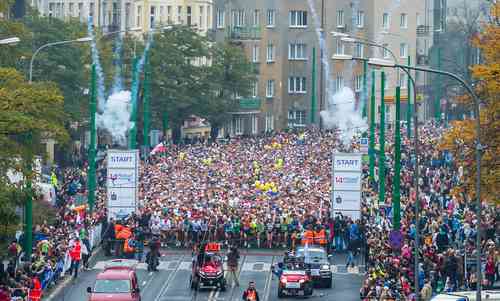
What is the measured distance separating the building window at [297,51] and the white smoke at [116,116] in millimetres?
27911

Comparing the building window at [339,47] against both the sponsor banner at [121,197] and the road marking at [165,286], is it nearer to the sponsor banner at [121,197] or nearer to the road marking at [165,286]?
the sponsor banner at [121,197]

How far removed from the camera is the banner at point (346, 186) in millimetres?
72875

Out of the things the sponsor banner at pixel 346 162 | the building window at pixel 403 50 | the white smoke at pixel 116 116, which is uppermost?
the building window at pixel 403 50

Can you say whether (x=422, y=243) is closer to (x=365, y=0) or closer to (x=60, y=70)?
(x=60, y=70)

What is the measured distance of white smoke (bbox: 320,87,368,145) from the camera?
122000 millimetres

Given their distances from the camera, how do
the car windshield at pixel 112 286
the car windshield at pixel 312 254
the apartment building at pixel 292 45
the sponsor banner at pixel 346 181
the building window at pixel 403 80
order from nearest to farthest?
the car windshield at pixel 112 286 → the car windshield at pixel 312 254 → the sponsor banner at pixel 346 181 → the apartment building at pixel 292 45 → the building window at pixel 403 80

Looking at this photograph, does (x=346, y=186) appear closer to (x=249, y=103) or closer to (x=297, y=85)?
(x=249, y=103)

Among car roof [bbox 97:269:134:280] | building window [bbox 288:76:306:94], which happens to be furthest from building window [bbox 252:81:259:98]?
car roof [bbox 97:269:134:280]

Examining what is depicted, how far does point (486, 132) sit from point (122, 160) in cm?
1635

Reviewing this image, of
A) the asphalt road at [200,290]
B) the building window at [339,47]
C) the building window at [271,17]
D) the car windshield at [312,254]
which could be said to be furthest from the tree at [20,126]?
the building window at [271,17]

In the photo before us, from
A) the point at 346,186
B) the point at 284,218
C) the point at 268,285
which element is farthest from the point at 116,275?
the point at 346,186

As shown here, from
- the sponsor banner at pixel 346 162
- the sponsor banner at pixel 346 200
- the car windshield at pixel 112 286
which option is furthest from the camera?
the sponsor banner at pixel 346 162

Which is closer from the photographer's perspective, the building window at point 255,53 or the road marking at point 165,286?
the road marking at point 165,286

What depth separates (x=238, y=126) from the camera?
138375mm
